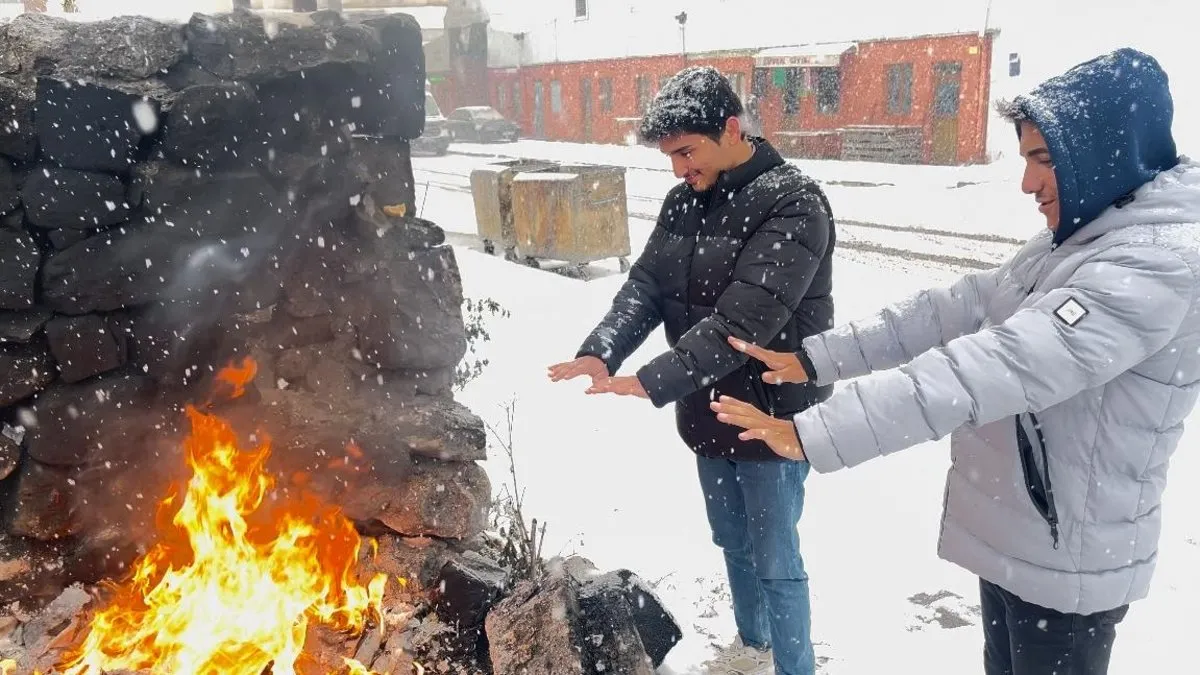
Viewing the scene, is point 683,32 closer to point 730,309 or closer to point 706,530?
point 706,530

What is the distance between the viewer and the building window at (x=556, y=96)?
31.2m

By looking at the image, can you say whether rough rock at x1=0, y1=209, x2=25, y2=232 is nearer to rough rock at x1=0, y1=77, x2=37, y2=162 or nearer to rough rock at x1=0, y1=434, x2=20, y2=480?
rough rock at x1=0, y1=77, x2=37, y2=162

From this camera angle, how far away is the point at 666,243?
3.31 m

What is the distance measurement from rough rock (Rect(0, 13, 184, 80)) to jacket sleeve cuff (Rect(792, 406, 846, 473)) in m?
2.46

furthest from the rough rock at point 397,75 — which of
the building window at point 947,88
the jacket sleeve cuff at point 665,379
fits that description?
the building window at point 947,88

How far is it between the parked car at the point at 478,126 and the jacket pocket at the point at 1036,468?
2948cm

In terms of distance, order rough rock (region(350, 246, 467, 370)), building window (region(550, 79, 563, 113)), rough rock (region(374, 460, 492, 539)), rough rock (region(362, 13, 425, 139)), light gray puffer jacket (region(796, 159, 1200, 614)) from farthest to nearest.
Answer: building window (region(550, 79, 563, 113)) → rough rock (region(374, 460, 492, 539)) → rough rock (region(350, 246, 467, 370)) → rough rock (region(362, 13, 425, 139)) → light gray puffer jacket (region(796, 159, 1200, 614))

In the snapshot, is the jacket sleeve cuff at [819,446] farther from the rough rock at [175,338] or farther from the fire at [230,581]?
the rough rock at [175,338]

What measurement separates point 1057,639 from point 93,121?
3.32m

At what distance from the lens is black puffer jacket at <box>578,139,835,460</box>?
2.82 metres

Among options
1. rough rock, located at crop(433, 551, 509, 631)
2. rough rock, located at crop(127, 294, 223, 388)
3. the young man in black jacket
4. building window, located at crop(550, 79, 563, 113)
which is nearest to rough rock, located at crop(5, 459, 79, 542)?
rough rock, located at crop(127, 294, 223, 388)

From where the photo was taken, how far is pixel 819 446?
204cm

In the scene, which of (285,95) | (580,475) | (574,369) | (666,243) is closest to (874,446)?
(574,369)

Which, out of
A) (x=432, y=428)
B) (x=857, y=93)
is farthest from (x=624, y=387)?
(x=857, y=93)
